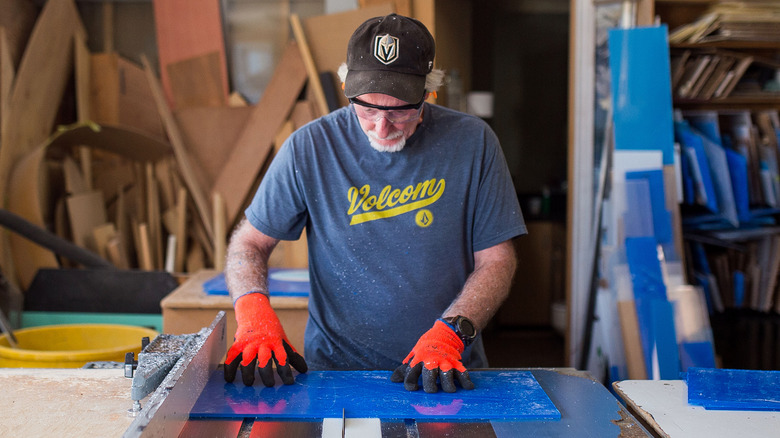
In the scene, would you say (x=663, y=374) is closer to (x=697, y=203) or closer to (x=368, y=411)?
(x=697, y=203)

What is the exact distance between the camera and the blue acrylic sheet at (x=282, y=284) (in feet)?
8.10

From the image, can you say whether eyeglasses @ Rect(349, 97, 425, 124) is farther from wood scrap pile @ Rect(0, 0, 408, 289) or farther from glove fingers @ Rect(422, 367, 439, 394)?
wood scrap pile @ Rect(0, 0, 408, 289)

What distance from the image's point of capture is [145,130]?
12.0 feet

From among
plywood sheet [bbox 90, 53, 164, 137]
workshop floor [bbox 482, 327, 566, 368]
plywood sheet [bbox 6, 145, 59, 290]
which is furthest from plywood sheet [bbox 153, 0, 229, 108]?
workshop floor [bbox 482, 327, 566, 368]

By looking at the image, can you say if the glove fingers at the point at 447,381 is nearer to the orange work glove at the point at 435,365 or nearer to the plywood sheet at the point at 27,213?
the orange work glove at the point at 435,365

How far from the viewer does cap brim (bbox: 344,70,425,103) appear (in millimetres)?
1505

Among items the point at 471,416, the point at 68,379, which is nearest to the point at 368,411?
the point at 471,416

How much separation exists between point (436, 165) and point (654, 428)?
0.81m

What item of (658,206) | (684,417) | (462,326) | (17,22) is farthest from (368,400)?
(17,22)

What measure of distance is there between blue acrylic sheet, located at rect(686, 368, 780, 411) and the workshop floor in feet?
8.67

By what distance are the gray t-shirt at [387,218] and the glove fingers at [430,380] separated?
1.11 feet

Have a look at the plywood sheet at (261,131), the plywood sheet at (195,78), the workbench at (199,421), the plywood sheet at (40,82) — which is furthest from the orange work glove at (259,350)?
the plywood sheet at (195,78)

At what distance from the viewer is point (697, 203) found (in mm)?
3156

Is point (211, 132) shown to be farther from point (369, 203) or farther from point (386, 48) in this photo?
point (386, 48)
